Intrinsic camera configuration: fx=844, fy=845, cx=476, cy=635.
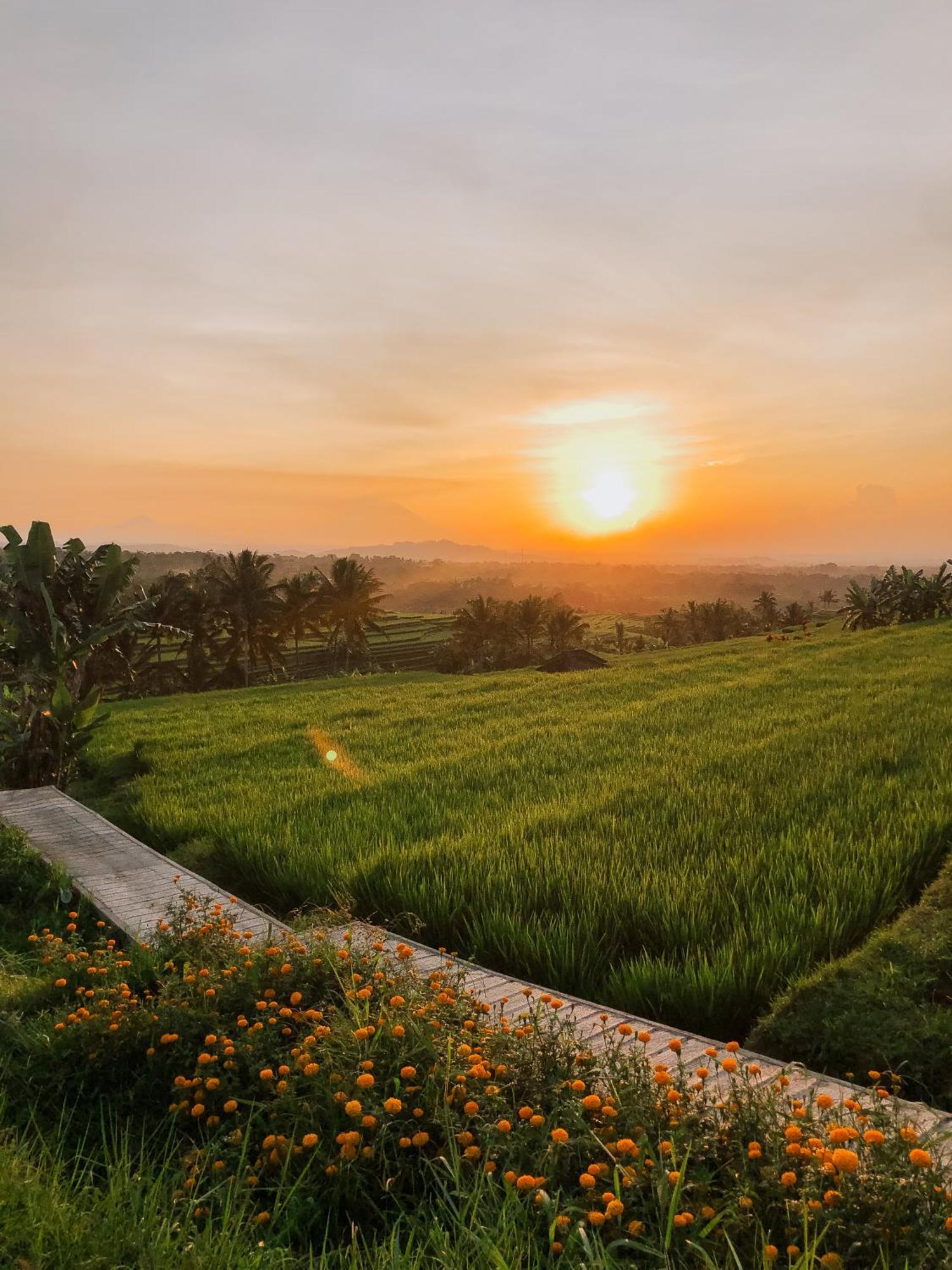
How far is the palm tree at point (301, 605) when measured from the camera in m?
49.4

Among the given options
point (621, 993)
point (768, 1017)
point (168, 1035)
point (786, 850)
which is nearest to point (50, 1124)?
point (168, 1035)

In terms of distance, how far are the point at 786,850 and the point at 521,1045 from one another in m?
3.75

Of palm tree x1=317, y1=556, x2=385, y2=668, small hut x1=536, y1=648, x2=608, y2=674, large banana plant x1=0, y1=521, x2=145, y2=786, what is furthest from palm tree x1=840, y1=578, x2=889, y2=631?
large banana plant x1=0, y1=521, x2=145, y2=786

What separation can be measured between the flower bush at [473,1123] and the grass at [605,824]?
3.68 ft

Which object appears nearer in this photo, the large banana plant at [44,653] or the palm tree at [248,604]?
the large banana plant at [44,653]

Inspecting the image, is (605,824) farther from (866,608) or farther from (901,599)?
(901,599)

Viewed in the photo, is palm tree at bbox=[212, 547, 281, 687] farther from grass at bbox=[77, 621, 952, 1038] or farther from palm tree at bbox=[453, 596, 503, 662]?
grass at bbox=[77, 621, 952, 1038]

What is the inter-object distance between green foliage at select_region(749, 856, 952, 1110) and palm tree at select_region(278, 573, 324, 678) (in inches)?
1773

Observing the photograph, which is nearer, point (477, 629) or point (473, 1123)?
point (473, 1123)

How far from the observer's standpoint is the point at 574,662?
30.1 meters

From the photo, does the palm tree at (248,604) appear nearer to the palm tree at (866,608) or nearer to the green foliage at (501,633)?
the green foliage at (501,633)

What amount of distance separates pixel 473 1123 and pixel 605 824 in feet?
15.2

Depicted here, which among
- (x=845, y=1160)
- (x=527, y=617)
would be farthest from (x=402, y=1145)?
(x=527, y=617)

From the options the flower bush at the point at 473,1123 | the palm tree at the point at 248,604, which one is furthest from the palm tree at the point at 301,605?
the flower bush at the point at 473,1123
